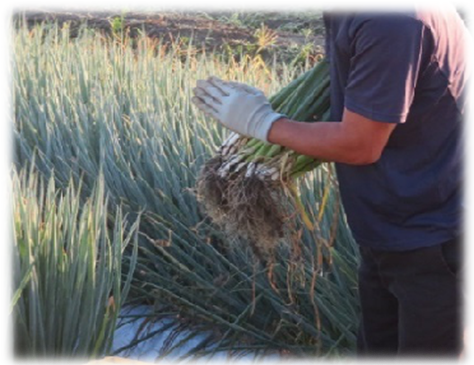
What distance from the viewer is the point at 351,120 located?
1973 mm

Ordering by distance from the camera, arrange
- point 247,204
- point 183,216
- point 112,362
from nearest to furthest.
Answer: point 112,362 → point 247,204 → point 183,216

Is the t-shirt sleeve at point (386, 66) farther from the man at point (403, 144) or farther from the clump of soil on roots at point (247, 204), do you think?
the clump of soil on roots at point (247, 204)

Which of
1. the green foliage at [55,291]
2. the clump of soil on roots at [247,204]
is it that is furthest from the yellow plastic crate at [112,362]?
the clump of soil on roots at [247,204]

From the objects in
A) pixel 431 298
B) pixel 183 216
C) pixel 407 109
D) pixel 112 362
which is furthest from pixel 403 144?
pixel 183 216

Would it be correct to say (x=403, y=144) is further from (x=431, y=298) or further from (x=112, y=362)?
(x=112, y=362)

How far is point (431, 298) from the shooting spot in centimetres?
220

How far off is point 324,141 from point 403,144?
0.20 metres

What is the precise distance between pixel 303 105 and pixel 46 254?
714 millimetres

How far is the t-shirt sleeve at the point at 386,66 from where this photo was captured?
1.88 metres

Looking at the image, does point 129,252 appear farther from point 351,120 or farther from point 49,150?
point 351,120

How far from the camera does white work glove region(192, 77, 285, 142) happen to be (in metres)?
2.21

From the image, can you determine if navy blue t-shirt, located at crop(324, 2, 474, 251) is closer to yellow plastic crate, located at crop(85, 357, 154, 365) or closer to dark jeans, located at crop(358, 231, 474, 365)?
dark jeans, located at crop(358, 231, 474, 365)

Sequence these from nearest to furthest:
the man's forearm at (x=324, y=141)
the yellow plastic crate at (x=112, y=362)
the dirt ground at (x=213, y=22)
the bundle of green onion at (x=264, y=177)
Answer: the yellow plastic crate at (x=112, y=362), the man's forearm at (x=324, y=141), the bundle of green onion at (x=264, y=177), the dirt ground at (x=213, y=22)

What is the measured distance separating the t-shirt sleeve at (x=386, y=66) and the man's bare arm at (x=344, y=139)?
31mm
